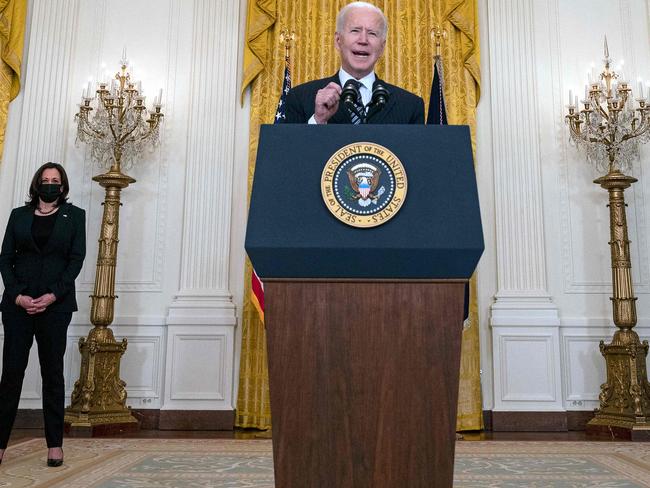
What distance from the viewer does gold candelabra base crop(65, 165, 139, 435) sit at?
15.6 feet

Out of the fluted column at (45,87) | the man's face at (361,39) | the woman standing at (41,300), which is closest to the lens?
the man's face at (361,39)

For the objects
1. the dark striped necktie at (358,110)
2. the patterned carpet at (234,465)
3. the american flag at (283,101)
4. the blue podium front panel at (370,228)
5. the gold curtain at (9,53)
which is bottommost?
the patterned carpet at (234,465)

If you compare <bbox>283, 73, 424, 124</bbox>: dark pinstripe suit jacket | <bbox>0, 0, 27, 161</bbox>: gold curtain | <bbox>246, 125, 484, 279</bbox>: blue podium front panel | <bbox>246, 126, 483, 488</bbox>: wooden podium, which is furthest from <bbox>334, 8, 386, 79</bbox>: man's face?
<bbox>0, 0, 27, 161</bbox>: gold curtain

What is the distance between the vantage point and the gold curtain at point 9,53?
5730 mm

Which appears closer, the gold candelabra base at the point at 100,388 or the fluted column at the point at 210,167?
the gold candelabra base at the point at 100,388

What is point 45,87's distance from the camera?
5.83 metres

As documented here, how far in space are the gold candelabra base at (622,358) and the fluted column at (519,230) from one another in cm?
42

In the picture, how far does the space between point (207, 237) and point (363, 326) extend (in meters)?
4.29

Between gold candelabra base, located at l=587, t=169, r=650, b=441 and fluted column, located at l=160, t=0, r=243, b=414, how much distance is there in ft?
10.2

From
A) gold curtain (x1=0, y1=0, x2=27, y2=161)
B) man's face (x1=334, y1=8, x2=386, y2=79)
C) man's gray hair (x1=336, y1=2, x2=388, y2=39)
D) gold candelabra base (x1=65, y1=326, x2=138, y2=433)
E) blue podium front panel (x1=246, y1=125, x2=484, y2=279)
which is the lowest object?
gold candelabra base (x1=65, y1=326, x2=138, y2=433)

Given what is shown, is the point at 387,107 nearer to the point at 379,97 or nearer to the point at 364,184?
the point at 379,97

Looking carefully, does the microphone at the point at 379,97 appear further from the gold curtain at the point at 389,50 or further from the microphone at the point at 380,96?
the gold curtain at the point at 389,50

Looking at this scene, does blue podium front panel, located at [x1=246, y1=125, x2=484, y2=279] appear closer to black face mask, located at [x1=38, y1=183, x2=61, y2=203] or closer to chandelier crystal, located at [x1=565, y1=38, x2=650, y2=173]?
black face mask, located at [x1=38, y1=183, x2=61, y2=203]

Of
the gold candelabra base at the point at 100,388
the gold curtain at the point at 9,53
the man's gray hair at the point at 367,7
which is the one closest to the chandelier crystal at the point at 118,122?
the gold curtain at the point at 9,53
